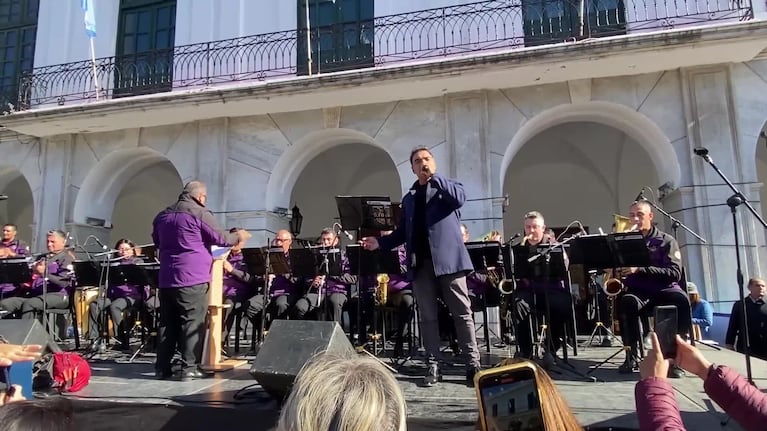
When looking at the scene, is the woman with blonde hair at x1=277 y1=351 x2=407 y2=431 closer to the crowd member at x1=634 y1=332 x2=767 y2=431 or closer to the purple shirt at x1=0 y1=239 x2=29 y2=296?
the crowd member at x1=634 y1=332 x2=767 y2=431

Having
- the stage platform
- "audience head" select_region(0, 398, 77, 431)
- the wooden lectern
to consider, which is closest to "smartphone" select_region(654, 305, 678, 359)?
the stage platform

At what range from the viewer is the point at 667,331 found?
91.2 inches

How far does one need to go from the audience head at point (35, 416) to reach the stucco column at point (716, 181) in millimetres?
9706

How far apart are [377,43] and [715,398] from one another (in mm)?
10089

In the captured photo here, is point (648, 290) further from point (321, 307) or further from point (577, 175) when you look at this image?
point (577, 175)

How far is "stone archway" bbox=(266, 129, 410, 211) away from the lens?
11.2 meters

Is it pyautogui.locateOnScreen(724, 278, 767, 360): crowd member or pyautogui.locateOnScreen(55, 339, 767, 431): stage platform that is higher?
pyautogui.locateOnScreen(724, 278, 767, 360): crowd member

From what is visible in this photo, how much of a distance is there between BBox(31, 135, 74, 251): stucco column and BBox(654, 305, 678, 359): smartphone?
12451mm

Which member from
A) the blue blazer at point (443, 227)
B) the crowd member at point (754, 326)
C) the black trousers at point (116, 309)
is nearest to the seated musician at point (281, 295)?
the black trousers at point (116, 309)

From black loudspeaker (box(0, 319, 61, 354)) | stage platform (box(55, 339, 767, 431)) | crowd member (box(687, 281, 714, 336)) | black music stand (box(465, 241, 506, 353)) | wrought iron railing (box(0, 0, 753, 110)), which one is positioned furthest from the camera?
wrought iron railing (box(0, 0, 753, 110))

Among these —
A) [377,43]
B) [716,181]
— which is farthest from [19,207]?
[716,181]

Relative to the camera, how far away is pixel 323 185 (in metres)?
14.6

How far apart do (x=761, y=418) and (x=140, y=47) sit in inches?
542

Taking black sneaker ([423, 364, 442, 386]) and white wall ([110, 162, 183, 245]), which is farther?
white wall ([110, 162, 183, 245])
